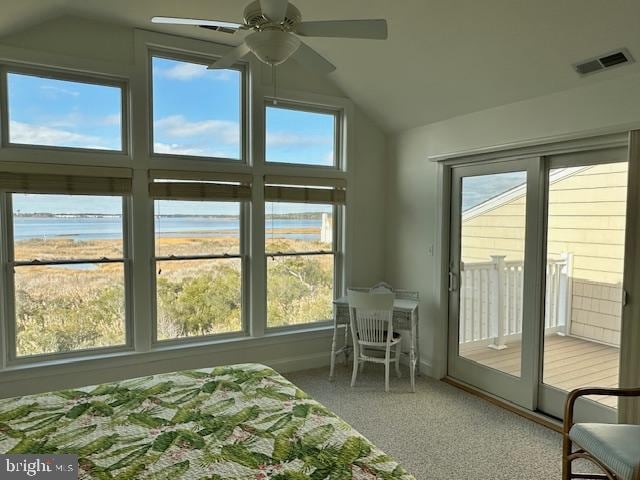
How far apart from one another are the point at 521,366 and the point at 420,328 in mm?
1088

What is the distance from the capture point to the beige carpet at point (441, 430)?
105 inches

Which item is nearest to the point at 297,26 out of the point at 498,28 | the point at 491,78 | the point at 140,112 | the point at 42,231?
the point at 498,28

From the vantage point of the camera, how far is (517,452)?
2828 millimetres

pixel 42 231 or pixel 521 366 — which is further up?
pixel 42 231

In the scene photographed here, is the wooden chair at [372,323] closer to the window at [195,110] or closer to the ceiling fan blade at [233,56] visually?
the window at [195,110]

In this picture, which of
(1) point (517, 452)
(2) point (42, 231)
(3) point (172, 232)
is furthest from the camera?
(3) point (172, 232)

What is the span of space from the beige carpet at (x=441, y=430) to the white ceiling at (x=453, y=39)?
2.44 metres

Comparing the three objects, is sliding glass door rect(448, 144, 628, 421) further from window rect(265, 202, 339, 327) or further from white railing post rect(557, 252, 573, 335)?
window rect(265, 202, 339, 327)

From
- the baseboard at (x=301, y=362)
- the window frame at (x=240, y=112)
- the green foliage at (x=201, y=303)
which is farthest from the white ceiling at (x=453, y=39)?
the baseboard at (x=301, y=362)

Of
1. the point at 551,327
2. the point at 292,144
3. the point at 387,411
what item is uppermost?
the point at 292,144

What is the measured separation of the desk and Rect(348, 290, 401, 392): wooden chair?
0.16 meters

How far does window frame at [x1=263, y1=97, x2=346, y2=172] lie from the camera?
4206 mm

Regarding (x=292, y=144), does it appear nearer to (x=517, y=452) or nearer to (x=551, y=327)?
(x=551, y=327)

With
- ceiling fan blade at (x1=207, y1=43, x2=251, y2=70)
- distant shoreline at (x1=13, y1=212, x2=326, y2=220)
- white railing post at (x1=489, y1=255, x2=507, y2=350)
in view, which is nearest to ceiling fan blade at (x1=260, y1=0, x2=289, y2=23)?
ceiling fan blade at (x1=207, y1=43, x2=251, y2=70)
